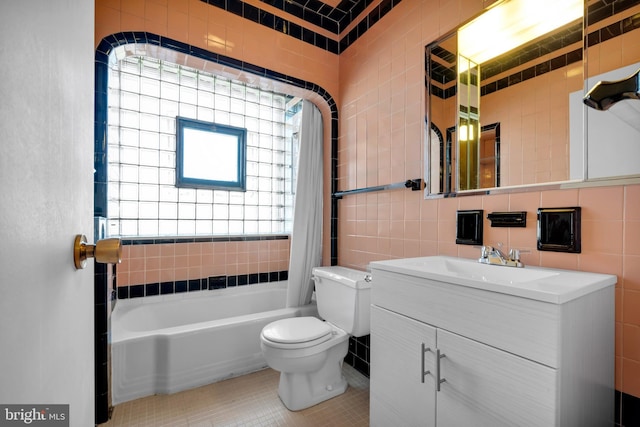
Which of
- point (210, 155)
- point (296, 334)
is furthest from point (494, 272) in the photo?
point (210, 155)

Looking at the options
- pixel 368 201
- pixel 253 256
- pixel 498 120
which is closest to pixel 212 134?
pixel 253 256

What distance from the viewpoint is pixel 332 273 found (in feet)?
6.48

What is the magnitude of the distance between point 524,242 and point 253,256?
6.98ft

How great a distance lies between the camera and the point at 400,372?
4.07 ft

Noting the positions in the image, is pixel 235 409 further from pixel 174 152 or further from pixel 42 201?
pixel 174 152

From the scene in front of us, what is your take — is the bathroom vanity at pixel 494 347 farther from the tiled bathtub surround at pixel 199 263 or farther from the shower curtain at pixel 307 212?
the tiled bathtub surround at pixel 199 263

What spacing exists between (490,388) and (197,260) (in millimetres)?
2217

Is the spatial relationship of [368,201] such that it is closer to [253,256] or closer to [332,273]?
[332,273]

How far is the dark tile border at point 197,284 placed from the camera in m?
2.22

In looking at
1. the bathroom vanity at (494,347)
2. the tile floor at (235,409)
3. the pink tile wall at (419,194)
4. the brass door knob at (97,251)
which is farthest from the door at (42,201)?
the pink tile wall at (419,194)

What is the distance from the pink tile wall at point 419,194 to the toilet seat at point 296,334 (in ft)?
2.02

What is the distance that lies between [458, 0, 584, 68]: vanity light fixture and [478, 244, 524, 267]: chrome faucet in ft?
3.14

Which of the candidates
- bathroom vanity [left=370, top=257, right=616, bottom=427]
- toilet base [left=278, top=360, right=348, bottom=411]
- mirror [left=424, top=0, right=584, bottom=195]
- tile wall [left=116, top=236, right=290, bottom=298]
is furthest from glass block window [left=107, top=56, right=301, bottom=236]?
bathroom vanity [left=370, top=257, right=616, bottom=427]

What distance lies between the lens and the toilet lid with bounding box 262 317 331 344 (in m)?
1.61
